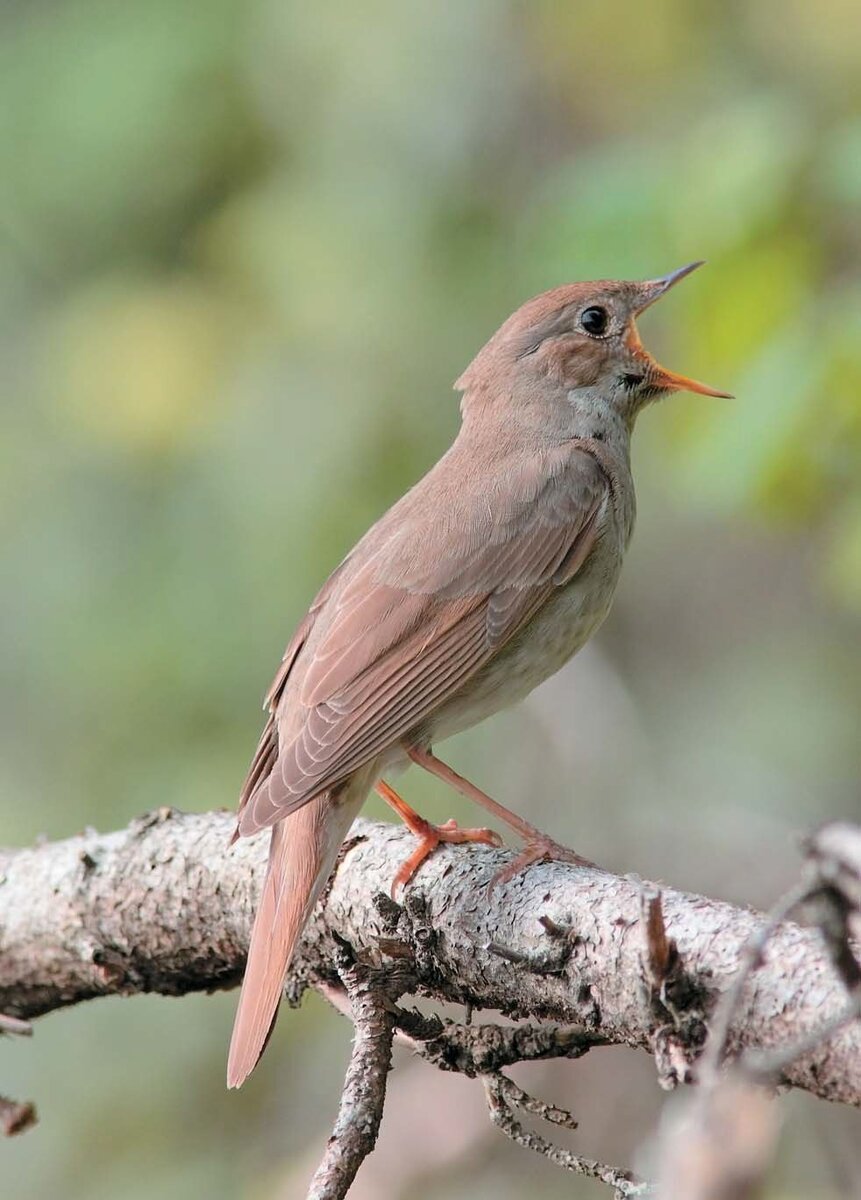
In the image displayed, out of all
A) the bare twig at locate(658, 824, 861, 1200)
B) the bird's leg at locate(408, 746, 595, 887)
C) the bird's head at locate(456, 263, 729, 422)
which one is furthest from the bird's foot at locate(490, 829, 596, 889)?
the bird's head at locate(456, 263, 729, 422)

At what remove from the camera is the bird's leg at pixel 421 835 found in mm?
3471

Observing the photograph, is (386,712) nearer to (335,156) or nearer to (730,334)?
(730,334)

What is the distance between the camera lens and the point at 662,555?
6695mm

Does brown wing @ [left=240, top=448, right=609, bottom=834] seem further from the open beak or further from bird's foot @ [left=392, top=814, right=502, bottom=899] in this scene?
the open beak

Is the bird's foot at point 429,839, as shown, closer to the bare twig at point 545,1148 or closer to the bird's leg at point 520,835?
the bird's leg at point 520,835

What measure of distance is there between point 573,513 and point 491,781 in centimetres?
170

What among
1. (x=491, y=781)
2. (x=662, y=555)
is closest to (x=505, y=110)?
(x=662, y=555)

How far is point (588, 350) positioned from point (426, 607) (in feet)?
4.02

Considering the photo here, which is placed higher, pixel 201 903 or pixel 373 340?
pixel 373 340

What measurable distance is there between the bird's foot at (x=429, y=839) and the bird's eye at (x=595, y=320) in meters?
1.67

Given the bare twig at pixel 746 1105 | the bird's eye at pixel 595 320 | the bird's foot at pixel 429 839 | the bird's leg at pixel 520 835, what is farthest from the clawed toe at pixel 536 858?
the bird's eye at pixel 595 320

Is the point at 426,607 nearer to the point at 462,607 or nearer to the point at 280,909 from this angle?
the point at 462,607

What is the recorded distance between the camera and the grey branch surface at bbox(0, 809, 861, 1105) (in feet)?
7.30

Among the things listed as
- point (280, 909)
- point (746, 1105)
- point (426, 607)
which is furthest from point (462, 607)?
point (746, 1105)
